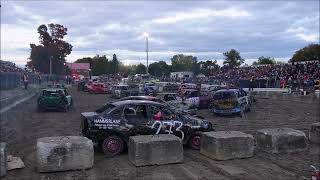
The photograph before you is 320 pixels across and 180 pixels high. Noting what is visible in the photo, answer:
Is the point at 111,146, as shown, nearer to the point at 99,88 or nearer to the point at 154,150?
the point at 154,150

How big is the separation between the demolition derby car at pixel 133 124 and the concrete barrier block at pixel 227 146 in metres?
0.92

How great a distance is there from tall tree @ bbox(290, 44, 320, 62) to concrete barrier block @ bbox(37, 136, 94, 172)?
227 ft

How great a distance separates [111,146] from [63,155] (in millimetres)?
2068

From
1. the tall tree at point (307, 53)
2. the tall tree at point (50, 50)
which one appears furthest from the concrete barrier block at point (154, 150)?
the tall tree at point (50, 50)

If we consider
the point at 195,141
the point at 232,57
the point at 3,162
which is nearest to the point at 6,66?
the point at 195,141

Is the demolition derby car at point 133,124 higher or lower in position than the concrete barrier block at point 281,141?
higher

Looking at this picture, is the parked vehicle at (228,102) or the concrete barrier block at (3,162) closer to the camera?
the concrete barrier block at (3,162)

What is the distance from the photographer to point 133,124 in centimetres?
1230

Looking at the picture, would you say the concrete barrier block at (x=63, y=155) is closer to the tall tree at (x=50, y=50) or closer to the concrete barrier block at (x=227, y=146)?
the concrete barrier block at (x=227, y=146)

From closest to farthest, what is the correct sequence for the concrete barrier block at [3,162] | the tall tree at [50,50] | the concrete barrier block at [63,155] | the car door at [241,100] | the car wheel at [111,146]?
the concrete barrier block at [3,162]
the concrete barrier block at [63,155]
the car wheel at [111,146]
the car door at [241,100]
the tall tree at [50,50]

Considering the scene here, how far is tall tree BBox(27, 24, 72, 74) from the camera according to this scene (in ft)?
290

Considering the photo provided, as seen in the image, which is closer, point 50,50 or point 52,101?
point 52,101

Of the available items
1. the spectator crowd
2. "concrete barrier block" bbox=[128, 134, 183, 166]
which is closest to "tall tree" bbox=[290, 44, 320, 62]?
the spectator crowd

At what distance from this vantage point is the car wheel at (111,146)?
1191 centimetres
